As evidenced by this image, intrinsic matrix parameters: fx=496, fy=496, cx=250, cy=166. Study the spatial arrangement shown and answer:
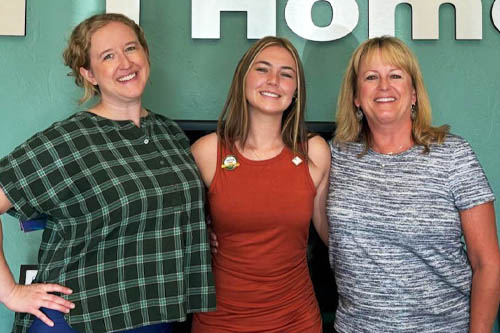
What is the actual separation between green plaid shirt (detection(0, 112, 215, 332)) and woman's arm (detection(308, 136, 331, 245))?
1.67 feet

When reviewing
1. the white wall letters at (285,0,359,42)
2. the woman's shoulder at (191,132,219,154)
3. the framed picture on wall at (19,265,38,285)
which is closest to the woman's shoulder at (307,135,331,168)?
the woman's shoulder at (191,132,219,154)

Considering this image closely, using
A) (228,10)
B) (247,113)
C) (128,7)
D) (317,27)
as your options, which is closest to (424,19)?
(317,27)

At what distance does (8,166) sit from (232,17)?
1269 millimetres

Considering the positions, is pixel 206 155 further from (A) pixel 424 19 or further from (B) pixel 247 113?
(A) pixel 424 19

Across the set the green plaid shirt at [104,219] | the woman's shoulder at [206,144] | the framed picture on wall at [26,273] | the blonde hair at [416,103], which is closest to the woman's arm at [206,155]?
the woman's shoulder at [206,144]

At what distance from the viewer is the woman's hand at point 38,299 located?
4.83 feet

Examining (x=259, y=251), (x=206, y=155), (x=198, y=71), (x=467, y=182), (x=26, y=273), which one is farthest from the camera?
(x=198, y=71)

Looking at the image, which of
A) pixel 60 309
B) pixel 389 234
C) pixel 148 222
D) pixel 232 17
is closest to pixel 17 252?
pixel 60 309

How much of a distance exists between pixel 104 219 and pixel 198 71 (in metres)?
1.06

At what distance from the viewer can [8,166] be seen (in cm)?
143

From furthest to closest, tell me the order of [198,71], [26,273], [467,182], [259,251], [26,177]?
[198,71], [26,273], [259,251], [467,182], [26,177]

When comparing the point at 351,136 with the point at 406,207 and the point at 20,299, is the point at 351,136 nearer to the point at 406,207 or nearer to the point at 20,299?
the point at 406,207

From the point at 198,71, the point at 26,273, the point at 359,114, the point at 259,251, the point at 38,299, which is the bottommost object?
the point at 26,273

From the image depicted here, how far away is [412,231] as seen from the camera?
1550mm
